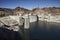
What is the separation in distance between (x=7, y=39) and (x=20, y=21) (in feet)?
57.9

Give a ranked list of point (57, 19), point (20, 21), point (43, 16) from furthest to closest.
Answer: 1. point (43, 16)
2. point (57, 19)
3. point (20, 21)

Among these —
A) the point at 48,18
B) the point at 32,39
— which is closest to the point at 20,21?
the point at 32,39

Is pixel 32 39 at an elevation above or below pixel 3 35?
below

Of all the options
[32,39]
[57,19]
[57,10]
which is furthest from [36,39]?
[57,10]

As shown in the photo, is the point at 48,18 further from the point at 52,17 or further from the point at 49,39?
the point at 49,39

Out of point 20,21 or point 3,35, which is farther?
point 20,21

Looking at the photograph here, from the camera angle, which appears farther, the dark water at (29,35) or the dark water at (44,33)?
the dark water at (44,33)

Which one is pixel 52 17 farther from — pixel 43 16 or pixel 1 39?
pixel 1 39

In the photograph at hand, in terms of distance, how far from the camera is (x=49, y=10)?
5281cm

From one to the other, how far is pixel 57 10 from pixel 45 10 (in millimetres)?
5468

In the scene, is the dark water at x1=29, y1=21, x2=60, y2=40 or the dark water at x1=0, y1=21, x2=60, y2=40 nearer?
the dark water at x1=0, y1=21, x2=60, y2=40

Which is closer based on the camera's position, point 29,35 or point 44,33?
point 29,35

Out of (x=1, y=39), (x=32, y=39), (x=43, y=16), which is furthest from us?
(x=43, y=16)

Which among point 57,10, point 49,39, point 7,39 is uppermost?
point 57,10
